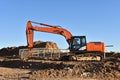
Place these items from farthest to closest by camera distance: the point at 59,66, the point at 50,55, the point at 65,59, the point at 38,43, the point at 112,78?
the point at 38,43 → the point at 50,55 → the point at 65,59 → the point at 59,66 → the point at 112,78

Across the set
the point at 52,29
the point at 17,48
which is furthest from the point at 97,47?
the point at 17,48

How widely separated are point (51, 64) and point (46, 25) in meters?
7.24

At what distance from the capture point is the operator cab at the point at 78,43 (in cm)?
3950

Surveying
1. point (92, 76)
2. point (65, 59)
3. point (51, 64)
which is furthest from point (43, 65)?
point (92, 76)

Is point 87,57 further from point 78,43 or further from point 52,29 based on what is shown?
point 52,29

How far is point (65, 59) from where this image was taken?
1606 inches

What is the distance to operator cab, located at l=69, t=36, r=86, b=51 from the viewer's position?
39.5 meters

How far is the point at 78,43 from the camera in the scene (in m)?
39.8

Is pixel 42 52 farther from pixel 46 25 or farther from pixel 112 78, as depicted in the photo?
pixel 112 78

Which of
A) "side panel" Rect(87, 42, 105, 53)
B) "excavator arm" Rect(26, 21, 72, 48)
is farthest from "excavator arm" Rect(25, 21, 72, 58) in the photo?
"side panel" Rect(87, 42, 105, 53)

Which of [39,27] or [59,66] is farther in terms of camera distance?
[39,27]

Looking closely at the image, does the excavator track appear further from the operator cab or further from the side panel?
the operator cab

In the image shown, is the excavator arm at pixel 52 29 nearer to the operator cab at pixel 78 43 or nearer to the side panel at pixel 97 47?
the operator cab at pixel 78 43

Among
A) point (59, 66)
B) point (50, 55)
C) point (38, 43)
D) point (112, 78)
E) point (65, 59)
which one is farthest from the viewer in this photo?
point (38, 43)
